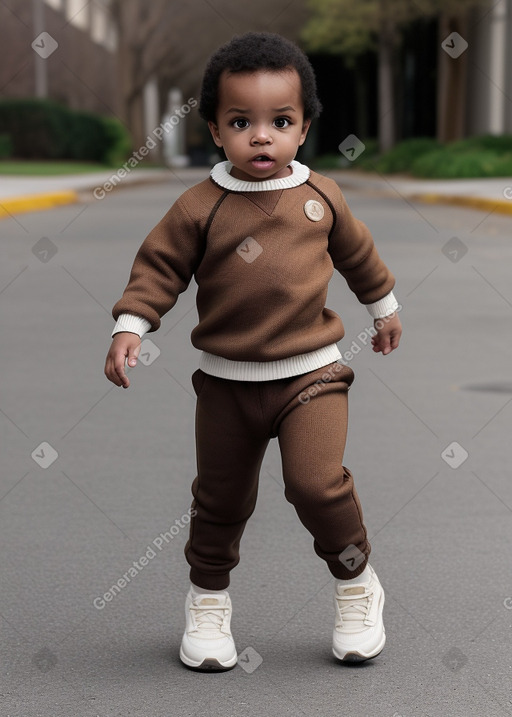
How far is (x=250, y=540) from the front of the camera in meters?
3.88

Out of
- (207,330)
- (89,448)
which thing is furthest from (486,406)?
(207,330)

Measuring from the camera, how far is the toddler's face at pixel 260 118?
272 centimetres

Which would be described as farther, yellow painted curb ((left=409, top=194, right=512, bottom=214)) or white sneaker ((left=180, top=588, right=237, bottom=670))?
yellow painted curb ((left=409, top=194, right=512, bottom=214))

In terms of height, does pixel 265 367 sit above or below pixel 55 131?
above

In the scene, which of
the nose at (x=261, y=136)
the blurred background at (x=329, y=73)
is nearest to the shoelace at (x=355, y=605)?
the nose at (x=261, y=136)

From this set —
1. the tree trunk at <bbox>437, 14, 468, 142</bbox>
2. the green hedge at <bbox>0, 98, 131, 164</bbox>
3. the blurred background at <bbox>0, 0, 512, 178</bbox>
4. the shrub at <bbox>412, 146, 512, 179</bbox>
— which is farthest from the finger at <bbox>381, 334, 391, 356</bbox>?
the green hedge at <bbox>0, 98, 131, 164</bbox>

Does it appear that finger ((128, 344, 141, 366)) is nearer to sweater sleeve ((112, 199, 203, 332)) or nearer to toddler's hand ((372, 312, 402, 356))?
sweater sleeve ((112, 199, 203, 332))

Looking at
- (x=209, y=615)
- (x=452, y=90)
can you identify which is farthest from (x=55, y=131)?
(x=209, y=615)

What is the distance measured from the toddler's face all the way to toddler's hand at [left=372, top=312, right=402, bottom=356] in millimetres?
496

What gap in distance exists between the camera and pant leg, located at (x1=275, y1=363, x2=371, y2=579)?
278 cm

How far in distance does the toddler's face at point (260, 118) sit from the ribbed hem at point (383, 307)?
47 centimetres

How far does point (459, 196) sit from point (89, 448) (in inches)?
613

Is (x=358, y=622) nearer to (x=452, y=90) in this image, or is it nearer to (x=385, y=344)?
(x=385, y=344)

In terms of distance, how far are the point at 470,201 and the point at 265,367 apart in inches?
655
